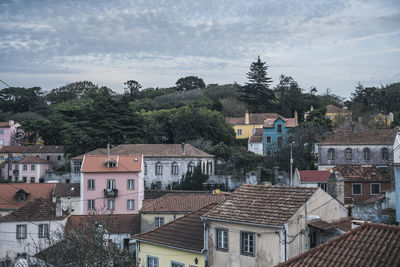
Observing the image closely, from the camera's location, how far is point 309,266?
1148 centimetres

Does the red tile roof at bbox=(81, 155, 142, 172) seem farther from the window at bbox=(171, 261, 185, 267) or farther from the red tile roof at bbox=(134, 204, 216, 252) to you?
the window at bbox=(171, 261, 185, 267)

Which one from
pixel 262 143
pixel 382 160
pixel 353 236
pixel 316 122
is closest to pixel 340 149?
pixel 382 160

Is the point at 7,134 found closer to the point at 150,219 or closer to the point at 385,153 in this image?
the point at 150,219

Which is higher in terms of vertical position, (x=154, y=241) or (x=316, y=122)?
(x=316, y=122)

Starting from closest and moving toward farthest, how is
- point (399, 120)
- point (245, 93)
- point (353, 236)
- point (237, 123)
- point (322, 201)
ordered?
point (353, 236)
point (322, 201)
point (399, 120)
point (237, 123)
point (245, 93)

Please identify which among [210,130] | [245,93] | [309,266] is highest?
[245,93]

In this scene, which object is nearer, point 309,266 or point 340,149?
point 309,266

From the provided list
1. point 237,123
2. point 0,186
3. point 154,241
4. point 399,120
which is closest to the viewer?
point 154,241

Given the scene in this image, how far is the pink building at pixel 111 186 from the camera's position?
135 ft

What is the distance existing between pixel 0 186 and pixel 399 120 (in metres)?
49.2

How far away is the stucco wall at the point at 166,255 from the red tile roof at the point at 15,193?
67.7 feet

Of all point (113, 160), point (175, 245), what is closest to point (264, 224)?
point (175, 245)

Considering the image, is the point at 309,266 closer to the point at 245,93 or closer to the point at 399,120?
the point at 399,120

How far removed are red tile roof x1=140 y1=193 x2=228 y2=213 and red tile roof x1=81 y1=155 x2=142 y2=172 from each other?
9998 mm
